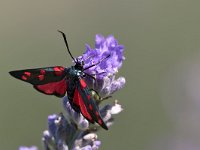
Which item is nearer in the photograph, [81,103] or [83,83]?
[81,103]

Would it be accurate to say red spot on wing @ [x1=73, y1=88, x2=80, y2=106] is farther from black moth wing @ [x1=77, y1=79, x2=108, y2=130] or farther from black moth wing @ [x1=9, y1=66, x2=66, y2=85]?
black moth wing @ [x1=9, y1=66, x2=66, y2=85]

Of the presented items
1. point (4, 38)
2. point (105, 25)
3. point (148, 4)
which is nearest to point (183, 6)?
point (148, 4)

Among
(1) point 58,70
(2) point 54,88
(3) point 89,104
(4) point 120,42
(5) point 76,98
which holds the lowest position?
(3) point 89,104

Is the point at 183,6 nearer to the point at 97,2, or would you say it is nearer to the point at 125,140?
the point at 97,2

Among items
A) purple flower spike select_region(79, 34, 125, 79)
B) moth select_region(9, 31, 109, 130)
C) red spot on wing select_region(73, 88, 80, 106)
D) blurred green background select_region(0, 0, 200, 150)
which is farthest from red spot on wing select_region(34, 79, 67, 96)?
blurred green background select_region(0, 0, 200, 150)

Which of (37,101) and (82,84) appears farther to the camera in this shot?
(37,101)

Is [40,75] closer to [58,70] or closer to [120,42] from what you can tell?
[58,70]

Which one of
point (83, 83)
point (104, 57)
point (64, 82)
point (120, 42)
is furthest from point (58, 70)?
point (120, 42)
